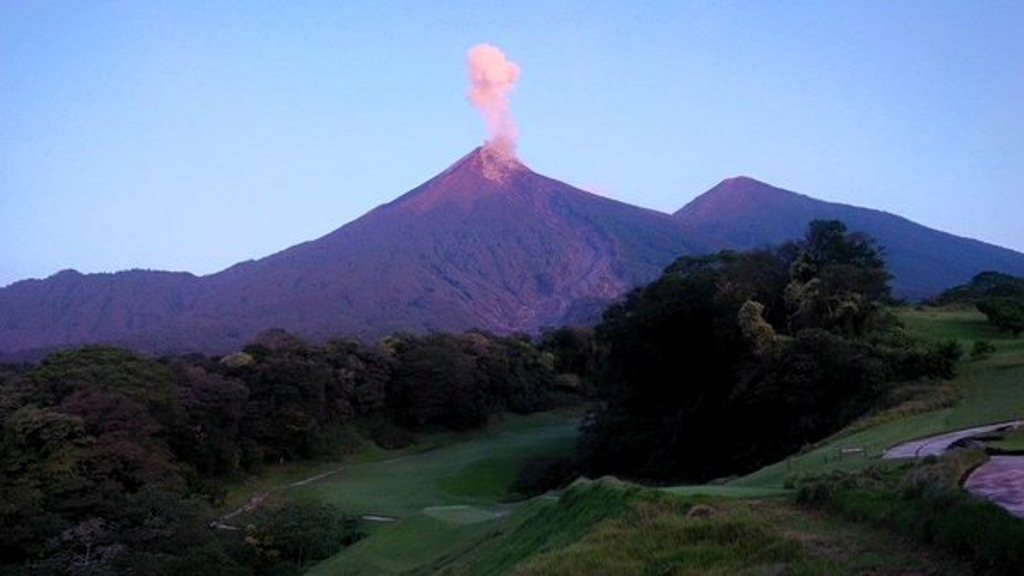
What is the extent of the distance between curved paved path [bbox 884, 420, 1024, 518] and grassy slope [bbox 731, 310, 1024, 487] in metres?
0.54

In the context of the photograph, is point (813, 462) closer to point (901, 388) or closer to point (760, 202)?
point (901, 388)

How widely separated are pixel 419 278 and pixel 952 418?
360ft

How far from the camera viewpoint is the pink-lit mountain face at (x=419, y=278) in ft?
384

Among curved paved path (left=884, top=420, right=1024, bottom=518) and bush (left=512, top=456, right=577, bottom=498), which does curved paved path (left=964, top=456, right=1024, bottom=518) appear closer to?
curved paved path (left=884, top=420, right=1024, bottom=518)

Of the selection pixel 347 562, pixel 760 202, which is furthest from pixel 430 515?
pixel 760 202

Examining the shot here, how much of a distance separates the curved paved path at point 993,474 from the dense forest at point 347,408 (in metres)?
8.40

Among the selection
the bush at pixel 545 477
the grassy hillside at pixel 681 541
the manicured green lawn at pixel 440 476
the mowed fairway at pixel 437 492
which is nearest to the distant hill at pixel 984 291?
the bush at pixel 545 477

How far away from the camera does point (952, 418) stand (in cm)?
1847

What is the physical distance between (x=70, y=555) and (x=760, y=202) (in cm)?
16441

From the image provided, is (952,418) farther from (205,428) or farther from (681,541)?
(205,428)

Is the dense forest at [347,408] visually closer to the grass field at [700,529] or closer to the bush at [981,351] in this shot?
the bush at [981,351]

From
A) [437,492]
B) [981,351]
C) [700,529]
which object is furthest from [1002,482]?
[437,492]

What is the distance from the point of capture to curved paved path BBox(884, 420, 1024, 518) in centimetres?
921

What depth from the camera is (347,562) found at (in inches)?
723
